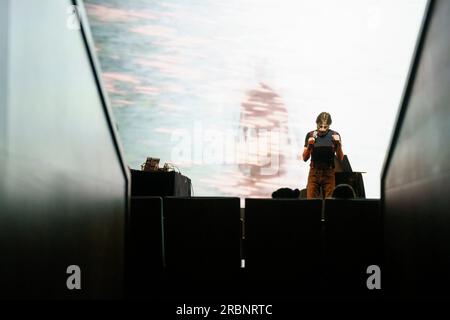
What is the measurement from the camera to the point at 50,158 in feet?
6.03

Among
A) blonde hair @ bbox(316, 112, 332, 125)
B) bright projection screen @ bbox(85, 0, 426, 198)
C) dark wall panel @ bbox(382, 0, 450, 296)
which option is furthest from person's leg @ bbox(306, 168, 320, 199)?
bright projection screen @ bbox(85, 0, 426, 198)

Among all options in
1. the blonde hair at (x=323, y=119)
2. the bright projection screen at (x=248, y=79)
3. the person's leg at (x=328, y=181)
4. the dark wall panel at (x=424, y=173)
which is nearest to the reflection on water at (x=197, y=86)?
the bright projection screen at (x=248, y=79)

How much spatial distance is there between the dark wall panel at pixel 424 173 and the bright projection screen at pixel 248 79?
605 centimetres

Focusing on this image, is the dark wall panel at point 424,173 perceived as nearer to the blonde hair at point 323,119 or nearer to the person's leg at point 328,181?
the person's leg at point 328,181

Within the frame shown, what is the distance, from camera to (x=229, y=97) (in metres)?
9.30

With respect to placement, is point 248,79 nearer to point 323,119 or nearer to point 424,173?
point 323,119

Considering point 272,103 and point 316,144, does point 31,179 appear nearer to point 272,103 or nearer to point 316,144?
point 316,144

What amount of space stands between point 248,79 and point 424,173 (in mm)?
6918

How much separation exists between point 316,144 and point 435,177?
3759mm

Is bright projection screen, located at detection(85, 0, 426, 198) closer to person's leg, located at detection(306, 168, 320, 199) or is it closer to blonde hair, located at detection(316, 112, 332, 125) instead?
blonde hair, located at detection(316, 112, 332, 125)

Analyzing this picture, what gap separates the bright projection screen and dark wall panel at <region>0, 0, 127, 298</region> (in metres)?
6.40

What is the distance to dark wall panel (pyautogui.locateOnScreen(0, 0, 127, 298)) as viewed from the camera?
58.0 inches

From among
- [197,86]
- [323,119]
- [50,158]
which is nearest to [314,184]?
[323,119]

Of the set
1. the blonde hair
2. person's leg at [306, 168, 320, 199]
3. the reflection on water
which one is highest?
the reflection on water
